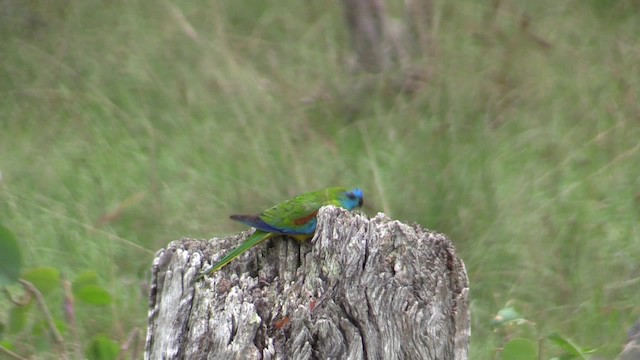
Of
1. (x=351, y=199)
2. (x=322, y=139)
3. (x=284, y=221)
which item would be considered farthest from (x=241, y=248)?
(x=322, y=139)

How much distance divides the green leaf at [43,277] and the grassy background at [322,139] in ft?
3.89

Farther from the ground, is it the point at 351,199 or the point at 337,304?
the point at 351,199

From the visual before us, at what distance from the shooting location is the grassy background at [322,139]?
5.11 metres

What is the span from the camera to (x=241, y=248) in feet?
8.41

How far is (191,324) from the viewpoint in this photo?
2.31 meters

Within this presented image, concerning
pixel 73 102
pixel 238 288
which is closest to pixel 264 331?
pixel 238 288

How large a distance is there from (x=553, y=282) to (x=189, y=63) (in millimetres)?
2991

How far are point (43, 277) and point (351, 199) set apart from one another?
0.99m

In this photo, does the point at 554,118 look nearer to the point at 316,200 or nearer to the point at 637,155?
the point at 637,155

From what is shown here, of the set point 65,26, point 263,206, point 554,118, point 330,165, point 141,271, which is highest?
point 65,26

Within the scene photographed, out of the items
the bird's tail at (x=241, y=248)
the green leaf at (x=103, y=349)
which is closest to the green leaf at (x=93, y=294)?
the green leaf at (x=103, y=349)

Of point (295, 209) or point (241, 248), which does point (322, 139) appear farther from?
point (241, 248)

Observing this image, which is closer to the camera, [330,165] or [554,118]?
[330,165]

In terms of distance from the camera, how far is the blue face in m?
3.39
